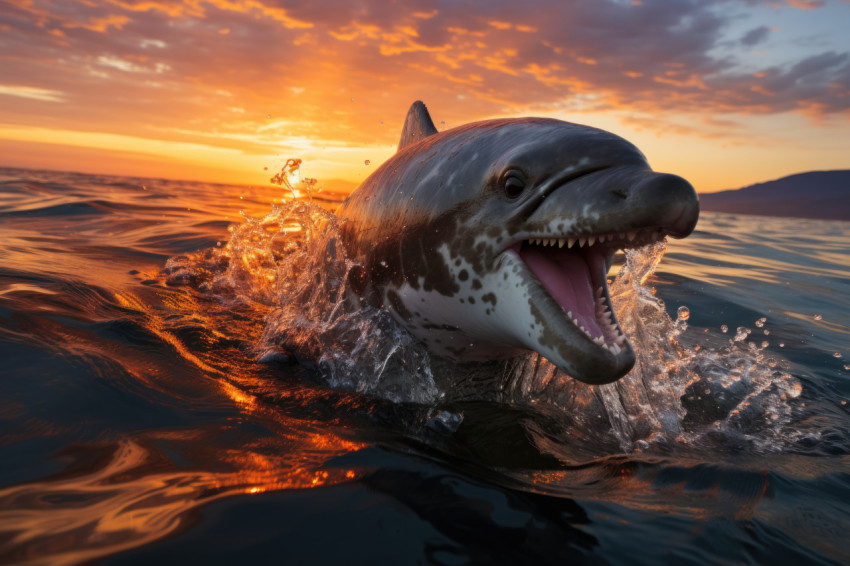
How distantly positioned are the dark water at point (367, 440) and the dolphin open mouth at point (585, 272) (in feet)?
2.16

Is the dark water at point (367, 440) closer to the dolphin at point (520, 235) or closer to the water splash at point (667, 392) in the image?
the water splash at point (667, 392)

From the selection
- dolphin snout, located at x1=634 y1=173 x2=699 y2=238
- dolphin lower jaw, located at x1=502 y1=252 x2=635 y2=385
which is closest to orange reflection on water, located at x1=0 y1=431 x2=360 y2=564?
dolphin lower jaw, located at x1=502 y1=252 x2=635 y2=385

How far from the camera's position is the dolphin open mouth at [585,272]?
2346 millimetres

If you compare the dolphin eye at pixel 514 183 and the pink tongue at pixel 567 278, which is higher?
the dolphin eye at pixel 514 183

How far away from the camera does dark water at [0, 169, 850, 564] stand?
181 cm

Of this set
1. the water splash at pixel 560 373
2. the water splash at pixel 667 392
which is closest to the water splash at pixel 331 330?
the water splash at pixel 560 373

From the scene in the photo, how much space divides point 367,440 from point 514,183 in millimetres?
1396

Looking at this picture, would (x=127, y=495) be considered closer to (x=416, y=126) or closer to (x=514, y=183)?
(x=514, y=183)

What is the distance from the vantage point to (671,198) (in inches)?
83.8

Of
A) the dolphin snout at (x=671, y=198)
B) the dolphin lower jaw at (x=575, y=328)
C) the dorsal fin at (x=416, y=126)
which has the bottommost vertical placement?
the dolphin lower jaw at (x=575, y=328)

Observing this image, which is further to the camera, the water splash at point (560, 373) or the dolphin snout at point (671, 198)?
the water splash at point (560, 373)

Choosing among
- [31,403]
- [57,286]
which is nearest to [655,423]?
[31,403]

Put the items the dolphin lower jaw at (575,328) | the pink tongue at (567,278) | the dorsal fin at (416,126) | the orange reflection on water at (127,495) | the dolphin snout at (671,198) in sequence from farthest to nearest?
the dorsal fin at (416,126)
the pink tongue at (567,278)
the dolphin lower jaw at (575,328)
the dolphin snout at (671,198)
the orange reflection on water at (127,495)

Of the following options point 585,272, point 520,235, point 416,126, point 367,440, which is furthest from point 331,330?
point 416,126
